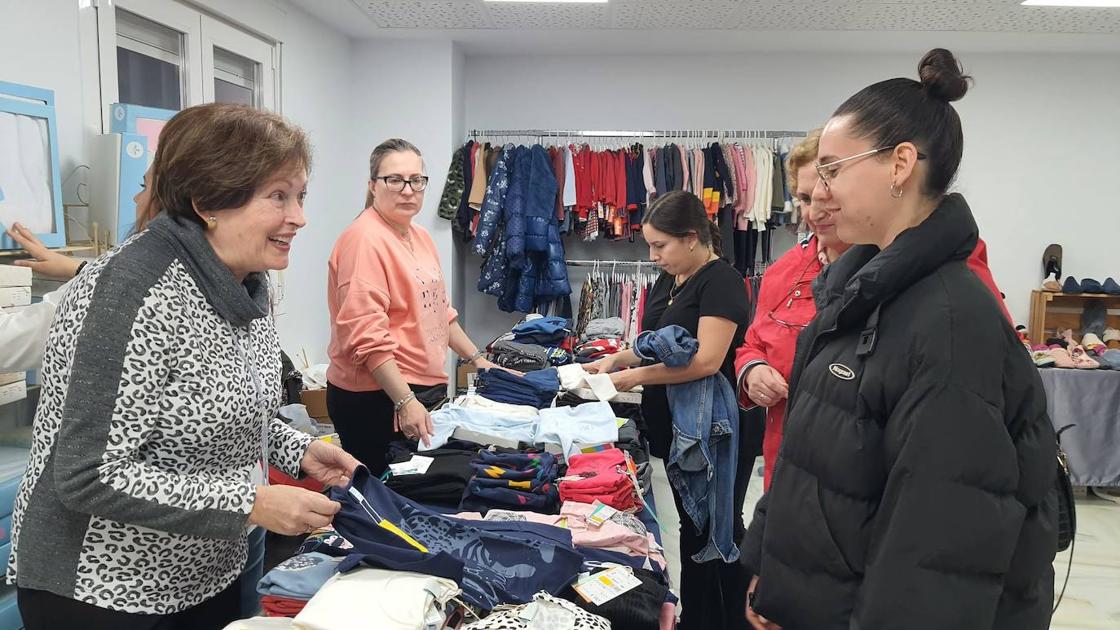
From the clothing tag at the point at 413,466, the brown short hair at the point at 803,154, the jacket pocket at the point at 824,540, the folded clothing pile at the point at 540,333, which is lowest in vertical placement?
the clothing tag at the point at 413,466

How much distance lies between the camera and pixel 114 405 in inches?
45.3

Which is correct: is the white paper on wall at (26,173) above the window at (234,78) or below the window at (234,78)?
below

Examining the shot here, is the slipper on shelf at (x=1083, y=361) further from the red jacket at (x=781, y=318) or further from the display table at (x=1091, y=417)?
the red jacket at (x=781, y=318)

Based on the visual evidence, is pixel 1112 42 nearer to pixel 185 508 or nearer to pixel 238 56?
pixel 238 56

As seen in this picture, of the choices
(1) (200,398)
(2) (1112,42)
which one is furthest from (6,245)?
(2) (1112,42)

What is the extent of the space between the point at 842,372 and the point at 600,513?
2.89 ft

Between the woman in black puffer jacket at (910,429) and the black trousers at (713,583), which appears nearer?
the woman in black puffer jacket at (910,429)

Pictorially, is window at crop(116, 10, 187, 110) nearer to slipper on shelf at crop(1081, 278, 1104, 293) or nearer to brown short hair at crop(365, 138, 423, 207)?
brown short hair at crop(365, 138, 423, 207)

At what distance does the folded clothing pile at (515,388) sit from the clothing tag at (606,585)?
1.35 m

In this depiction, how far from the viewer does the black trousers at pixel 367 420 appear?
2523 millimetres

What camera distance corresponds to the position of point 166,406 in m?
1.22

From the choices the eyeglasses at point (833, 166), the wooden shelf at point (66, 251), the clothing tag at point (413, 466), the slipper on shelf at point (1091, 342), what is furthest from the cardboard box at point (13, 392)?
the slipper on shelf at point (1091, 342)

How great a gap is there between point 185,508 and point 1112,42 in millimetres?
6825

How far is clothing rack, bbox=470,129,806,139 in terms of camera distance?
6176 mm
